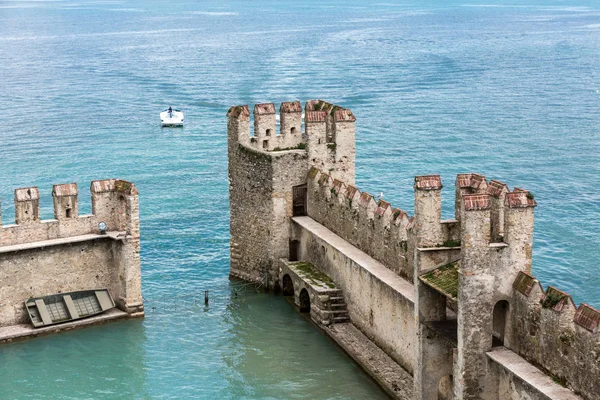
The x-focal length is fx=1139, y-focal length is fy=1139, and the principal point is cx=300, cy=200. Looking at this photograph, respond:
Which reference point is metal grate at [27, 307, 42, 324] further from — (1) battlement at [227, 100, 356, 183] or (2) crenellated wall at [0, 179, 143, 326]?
(1) battlement at [227, 100, 356, 183]

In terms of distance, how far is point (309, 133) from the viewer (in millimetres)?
39125

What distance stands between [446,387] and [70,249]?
13662 millimetres

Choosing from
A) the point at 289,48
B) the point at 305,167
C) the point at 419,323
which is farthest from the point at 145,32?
the point at 419,323

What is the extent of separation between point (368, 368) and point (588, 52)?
336 feet

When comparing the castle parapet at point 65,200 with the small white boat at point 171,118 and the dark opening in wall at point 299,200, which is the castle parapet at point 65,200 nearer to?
the dark opening in wall at point 299,200

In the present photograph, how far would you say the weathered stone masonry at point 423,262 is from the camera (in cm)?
2520

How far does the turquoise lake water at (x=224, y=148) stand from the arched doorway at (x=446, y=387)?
280cm

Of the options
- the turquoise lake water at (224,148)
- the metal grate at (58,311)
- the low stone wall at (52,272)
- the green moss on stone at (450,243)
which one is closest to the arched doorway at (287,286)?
the turquoise lake water at (224,148)

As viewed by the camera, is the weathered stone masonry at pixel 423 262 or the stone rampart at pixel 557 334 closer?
the stone rampart at pixel 557 334

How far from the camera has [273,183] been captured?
128ft

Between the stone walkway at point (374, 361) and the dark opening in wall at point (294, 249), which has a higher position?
the dark opening in wall at point (294, 249)

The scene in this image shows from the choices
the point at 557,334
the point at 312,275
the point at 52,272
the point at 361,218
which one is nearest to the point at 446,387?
the point at 557,334

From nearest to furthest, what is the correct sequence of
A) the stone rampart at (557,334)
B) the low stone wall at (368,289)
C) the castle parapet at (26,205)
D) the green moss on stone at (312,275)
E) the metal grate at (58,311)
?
the stone rampart at (557,334) < the low stone wall at (368,289) < the castle parapet at (26,205) < the metal grate at (58,311) < the green moss on stone at (312,275)

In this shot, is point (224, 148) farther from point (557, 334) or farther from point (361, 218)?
point (557, 334)
